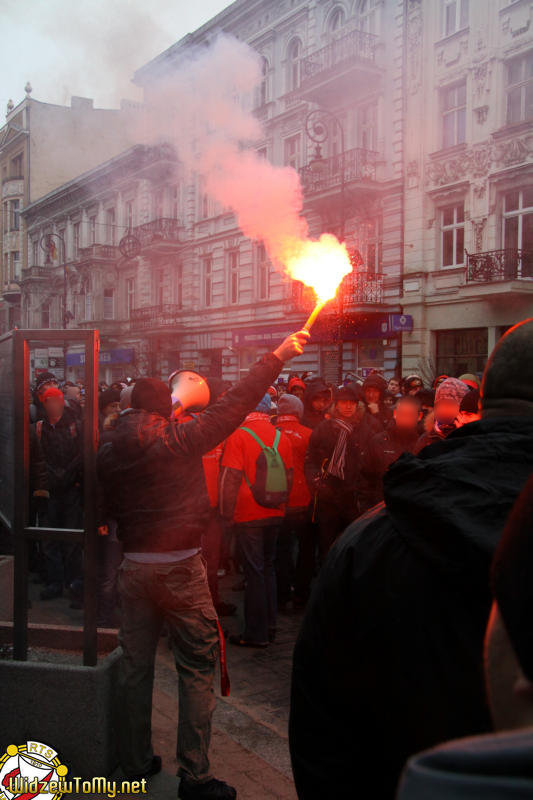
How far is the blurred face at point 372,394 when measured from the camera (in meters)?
8.75

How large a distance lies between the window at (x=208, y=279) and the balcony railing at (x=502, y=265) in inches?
435

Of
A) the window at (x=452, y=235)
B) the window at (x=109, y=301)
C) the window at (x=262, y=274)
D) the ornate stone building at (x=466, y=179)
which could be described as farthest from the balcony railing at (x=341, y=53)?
the window at (x=109, y=301)

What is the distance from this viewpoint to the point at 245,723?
3938 mm

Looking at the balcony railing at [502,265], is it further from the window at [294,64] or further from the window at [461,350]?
the window at [294,64]

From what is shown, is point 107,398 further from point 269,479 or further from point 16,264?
point 16,264

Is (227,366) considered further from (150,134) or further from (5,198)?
(5,198)

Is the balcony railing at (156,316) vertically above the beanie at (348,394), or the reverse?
the balcony railing at (156,316)

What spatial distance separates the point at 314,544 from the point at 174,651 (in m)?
3.39

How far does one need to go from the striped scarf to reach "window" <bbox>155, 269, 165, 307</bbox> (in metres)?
23.2

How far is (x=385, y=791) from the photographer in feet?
4.17

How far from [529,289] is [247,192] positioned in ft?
26.1

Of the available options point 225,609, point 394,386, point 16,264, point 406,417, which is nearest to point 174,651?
point 225,609

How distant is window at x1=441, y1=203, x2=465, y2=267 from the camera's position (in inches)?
660

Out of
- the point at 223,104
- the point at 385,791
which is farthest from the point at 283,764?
the point at 223,104
